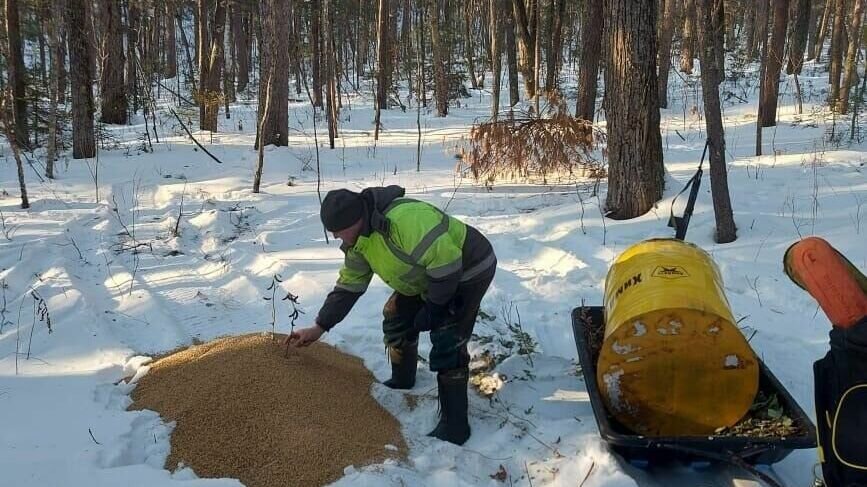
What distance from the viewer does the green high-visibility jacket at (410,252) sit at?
3533mm

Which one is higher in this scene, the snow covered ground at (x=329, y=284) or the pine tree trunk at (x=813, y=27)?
the pine tree trunk at (x=813, y=27)

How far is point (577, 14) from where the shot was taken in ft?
105

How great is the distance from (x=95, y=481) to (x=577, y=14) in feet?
107

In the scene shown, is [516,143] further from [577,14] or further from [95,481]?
[577,14]

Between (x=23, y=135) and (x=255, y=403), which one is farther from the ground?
(x=23, y=135)

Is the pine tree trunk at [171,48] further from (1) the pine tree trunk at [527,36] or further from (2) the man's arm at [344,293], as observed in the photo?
(2) the man's arm at [344,293]

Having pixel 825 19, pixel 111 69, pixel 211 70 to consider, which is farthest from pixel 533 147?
pixel 825 19

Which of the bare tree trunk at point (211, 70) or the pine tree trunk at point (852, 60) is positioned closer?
the pine tree trunk at point (852, 60)

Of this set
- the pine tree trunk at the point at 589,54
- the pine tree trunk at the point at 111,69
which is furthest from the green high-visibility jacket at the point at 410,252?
the pine tree trunk at the point at 111,69

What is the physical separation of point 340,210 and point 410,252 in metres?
0.44

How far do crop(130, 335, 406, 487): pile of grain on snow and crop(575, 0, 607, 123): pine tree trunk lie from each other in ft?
29.5

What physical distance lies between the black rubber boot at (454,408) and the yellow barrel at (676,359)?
0.80 m

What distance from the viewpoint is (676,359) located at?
3.41 meters

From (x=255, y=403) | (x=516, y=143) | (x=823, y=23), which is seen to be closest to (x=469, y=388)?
(x=255, y=403)
